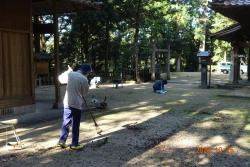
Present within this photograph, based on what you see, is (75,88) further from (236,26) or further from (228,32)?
(236,26)

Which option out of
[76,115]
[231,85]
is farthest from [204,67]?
[76,115]

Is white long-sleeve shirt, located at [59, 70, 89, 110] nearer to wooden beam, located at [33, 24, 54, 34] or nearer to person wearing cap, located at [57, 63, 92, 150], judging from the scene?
person wearing cap, located at [57, 63, 92, 150]

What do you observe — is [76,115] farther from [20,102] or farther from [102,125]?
[20,102]

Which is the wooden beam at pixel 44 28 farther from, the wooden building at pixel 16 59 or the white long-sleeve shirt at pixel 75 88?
the white long-sleeve shirt at pixel 75 88

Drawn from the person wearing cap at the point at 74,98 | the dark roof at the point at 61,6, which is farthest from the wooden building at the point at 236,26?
the person wearing cap at the point at 74,98

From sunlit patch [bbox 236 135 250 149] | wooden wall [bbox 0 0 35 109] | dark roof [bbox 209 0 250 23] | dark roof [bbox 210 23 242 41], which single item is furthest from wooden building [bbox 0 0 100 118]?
dark roof [bbox 210 23 242 41]

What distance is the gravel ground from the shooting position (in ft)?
12.9

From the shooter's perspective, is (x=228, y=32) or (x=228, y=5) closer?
(x=228, y=5)

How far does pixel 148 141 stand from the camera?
4.98m

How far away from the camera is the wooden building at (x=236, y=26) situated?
8.00m

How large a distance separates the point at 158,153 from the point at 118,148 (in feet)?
2.50

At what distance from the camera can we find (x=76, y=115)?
4.38 metres

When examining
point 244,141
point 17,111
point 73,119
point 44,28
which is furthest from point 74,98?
point 44,28

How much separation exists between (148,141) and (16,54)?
4.66 m
